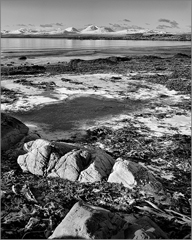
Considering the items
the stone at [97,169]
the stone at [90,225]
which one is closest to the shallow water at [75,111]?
the stone at [97,169]

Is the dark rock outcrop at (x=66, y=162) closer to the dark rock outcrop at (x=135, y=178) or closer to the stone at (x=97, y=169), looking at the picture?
the stone at (x=97, y=169)

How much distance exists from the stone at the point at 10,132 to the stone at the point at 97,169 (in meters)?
3.13

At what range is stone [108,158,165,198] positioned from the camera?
660 cm

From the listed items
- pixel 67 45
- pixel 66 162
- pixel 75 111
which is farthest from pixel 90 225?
pixel 67 45

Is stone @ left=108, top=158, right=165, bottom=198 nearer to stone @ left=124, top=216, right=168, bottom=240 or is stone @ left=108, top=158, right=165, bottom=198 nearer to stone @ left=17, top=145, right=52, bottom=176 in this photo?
stone @ left=124, top=216, right=168, bottom=240

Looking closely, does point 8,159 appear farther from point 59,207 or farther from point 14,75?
point 14,75

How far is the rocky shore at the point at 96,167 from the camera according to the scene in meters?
5.17

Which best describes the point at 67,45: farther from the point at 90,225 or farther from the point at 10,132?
the point at 90,225

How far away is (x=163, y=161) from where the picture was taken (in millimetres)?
8258

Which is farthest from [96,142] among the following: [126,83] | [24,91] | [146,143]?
[126,83]

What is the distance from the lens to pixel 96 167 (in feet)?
23.2

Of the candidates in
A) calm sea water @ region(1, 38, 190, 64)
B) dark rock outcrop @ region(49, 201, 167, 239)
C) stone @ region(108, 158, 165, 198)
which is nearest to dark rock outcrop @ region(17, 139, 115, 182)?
stone @ region(108, 158, 165, 198)

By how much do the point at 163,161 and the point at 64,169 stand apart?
3189mm

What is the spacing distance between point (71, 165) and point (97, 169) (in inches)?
28.5
